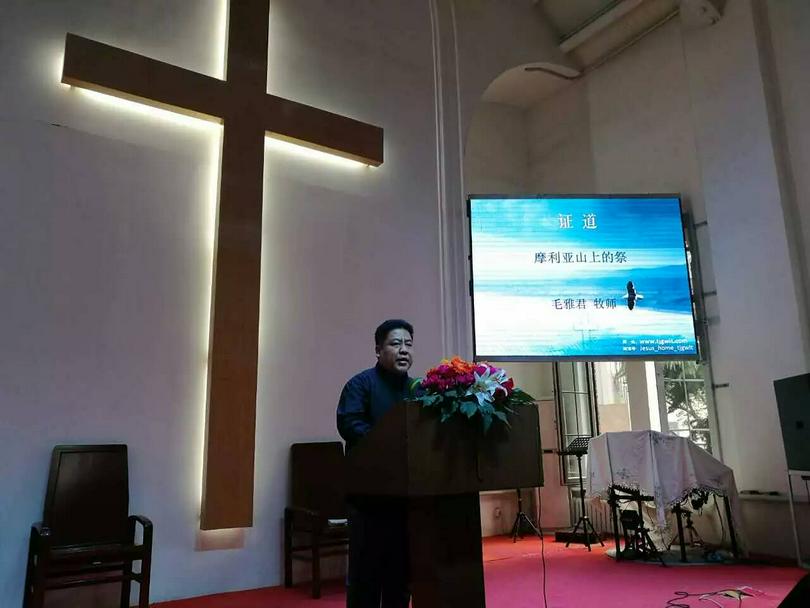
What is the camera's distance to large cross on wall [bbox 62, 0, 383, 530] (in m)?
3.83

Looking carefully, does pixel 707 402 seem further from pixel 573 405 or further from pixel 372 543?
pixel 372 543

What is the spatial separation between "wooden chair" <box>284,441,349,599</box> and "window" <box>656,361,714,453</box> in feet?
9.64

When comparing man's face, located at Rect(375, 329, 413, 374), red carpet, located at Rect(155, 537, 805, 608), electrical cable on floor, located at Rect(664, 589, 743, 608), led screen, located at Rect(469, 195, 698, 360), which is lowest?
red carpet, located at Rect(155, 537, 805, 608)

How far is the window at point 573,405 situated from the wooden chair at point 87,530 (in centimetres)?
401

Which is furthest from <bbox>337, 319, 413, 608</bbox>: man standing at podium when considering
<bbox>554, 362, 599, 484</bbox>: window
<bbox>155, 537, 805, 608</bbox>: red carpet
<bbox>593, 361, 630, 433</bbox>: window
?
<bbox>593, 361, 630, 433</bbox>: window

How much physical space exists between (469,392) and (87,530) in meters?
2.55

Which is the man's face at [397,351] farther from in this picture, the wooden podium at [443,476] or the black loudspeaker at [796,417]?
the black loudspeaker at [796,417]

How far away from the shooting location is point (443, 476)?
165 cm

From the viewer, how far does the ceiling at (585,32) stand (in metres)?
6.08

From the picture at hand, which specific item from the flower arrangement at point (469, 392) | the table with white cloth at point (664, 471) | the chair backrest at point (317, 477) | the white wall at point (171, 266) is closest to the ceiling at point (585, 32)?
the white wall at point (171, 266)

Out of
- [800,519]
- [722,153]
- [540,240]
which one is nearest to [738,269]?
[722,153]

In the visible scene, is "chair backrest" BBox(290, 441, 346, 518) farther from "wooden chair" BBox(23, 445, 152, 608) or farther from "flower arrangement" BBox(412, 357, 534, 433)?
"flower arrangement" BBox(412, 357, 534, 433)

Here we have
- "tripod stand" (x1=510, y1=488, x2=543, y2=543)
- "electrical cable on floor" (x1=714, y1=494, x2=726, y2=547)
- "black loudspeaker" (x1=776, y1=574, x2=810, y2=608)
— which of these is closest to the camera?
"black loudspeaker" (x1=776, y1=574, x2=810, y2=608)

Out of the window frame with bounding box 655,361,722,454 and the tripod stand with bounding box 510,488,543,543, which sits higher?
the window frame with bounding box 655,361,722,454
